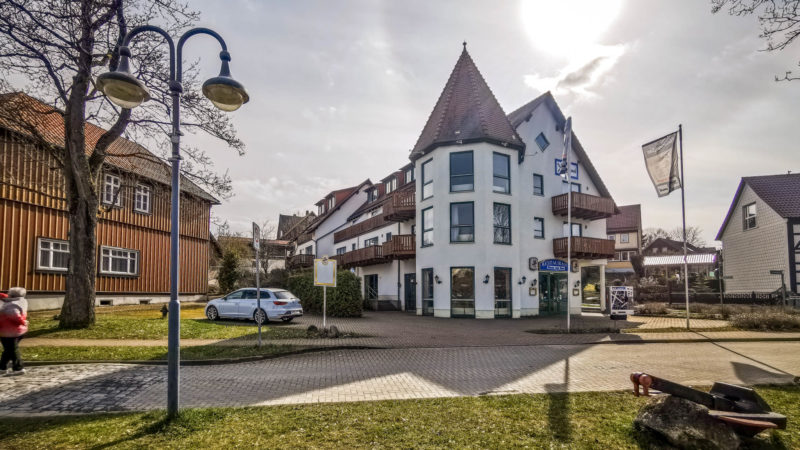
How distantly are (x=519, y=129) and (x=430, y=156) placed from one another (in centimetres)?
517

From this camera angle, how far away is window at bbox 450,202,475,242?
2227 centimetres

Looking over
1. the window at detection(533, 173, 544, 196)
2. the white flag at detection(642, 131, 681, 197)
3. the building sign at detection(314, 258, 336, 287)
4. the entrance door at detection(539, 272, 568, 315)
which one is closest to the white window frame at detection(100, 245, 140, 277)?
the building sign at detection(314, 258, 336, 287)

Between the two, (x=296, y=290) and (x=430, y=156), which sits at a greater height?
(x=430, y=156)

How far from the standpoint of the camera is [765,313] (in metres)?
16.9

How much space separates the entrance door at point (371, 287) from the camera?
3148cm

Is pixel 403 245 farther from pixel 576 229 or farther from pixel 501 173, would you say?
pixel 576 229

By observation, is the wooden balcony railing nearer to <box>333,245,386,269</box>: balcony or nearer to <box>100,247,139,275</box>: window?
<box>333,245,386,269</box>: balcony

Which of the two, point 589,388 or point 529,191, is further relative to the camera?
point 529,191

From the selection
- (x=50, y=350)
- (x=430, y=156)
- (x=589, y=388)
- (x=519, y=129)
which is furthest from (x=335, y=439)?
(x=519, y=129)

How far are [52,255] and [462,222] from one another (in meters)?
19.0

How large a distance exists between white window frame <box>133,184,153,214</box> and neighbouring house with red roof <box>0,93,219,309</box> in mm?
58

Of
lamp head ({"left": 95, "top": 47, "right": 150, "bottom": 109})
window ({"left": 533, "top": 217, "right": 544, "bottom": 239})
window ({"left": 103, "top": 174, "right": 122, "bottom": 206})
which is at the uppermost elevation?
window ({"left": 103, "top": 174, "right": 122, "bottom": 206})

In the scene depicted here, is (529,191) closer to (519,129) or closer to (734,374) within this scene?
(519,129)

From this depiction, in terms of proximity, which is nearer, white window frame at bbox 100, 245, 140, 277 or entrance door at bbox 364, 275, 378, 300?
white window frame at bbox 100, 245, 140, 277
